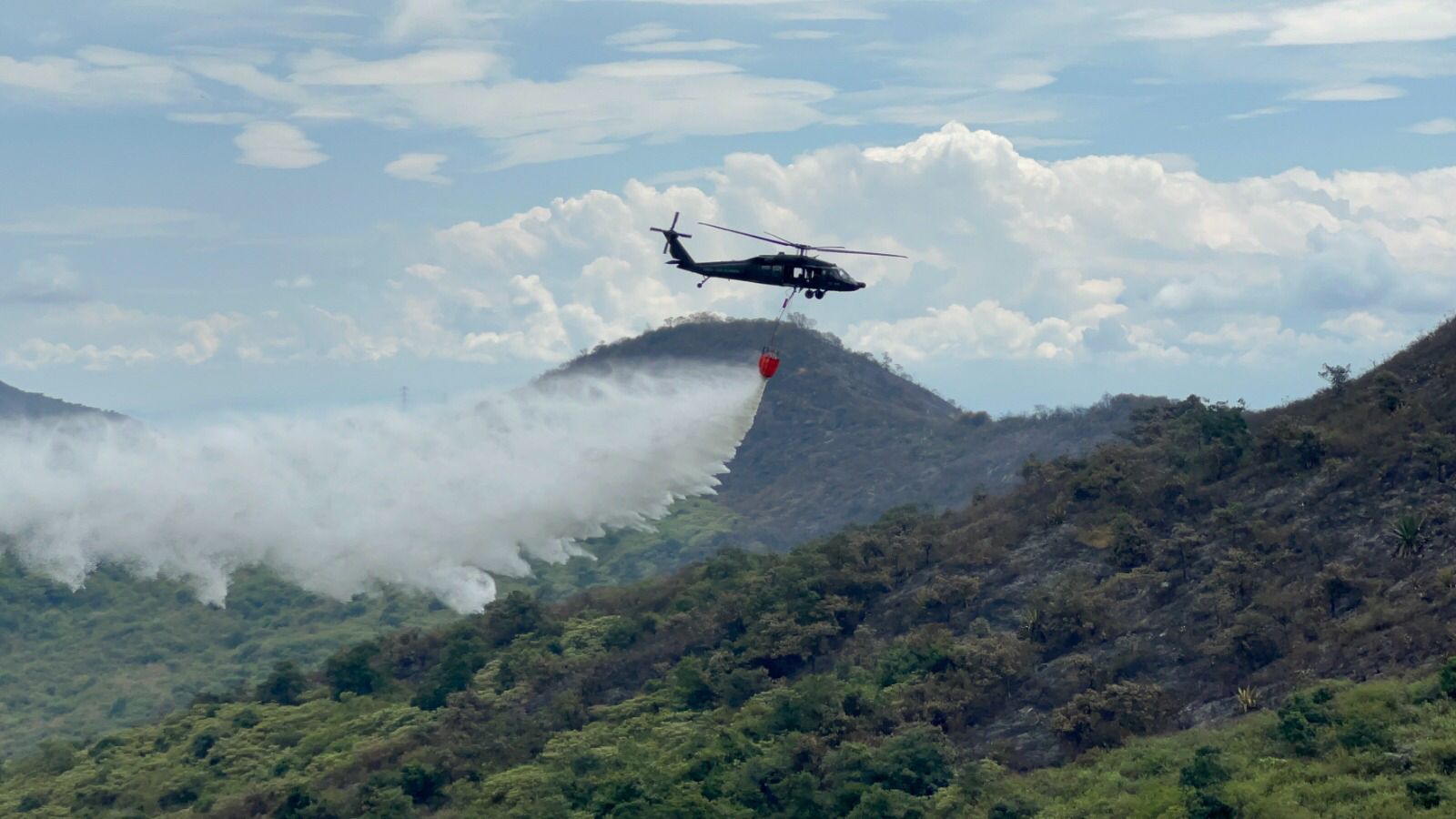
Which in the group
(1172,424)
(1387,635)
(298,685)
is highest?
(1172,424)

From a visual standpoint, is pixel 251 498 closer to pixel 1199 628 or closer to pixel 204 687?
pixel 204 687

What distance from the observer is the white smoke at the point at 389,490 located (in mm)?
104000

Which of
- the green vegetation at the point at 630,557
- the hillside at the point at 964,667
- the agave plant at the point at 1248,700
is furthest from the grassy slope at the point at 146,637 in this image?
the agave plant at the point at 1248,700

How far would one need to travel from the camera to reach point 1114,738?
58.4 metres

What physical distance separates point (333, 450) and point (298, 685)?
49.7m

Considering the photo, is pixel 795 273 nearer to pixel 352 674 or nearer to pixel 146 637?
pixel 352 674

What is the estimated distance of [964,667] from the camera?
→ 66.9m

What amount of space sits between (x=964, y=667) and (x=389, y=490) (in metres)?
76.6

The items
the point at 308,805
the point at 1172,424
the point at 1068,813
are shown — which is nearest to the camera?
the point at 1068,813

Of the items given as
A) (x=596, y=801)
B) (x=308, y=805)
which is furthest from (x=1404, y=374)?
(x=308, y=805)

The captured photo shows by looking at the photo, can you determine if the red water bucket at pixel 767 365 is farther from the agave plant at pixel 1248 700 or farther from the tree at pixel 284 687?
the tree at pixel 284 687

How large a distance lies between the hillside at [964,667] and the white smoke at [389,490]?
14.1 m

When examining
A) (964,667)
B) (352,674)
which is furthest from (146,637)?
(964,667)

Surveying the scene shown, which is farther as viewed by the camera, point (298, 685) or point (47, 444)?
point (47, 444)
